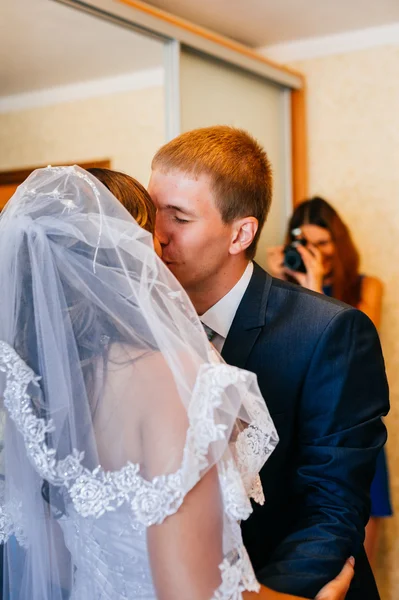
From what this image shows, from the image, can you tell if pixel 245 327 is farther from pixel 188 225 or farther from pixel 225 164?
pixel 225 164

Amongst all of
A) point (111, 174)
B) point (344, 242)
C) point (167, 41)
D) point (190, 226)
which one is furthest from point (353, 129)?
point (111, 174)

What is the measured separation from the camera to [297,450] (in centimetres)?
147

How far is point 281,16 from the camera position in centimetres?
302

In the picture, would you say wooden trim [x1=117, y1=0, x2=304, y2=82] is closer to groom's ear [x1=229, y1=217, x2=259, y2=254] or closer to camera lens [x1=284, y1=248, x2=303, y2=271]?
camera lens [x1=284, y1=248, x2=303, y2=271]

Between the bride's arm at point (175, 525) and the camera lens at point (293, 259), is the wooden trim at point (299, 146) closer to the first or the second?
the camera lens at point (293, 259)

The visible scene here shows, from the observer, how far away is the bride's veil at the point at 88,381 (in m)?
0.97

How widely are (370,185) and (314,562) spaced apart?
2274 mm

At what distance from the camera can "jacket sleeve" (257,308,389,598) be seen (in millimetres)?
1335

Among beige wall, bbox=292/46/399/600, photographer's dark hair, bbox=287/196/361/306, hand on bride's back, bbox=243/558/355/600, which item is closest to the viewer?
hand on bride's back, bbox=243/558/355/600

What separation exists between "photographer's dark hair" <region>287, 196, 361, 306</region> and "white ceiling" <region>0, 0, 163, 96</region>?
892 millimetres

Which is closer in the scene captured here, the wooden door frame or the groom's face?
the groom's face

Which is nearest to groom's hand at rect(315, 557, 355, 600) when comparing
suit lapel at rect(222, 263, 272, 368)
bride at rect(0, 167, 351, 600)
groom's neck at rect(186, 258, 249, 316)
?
bride at rect(0, 167, 351, 600)

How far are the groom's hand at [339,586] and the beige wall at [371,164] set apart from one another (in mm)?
1932

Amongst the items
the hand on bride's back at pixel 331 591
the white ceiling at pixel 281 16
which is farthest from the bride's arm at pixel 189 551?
the white ceiling at pixel 281 16
